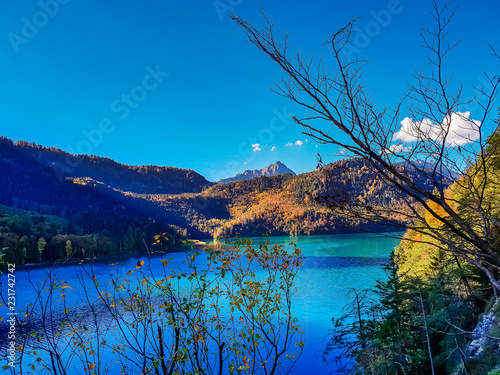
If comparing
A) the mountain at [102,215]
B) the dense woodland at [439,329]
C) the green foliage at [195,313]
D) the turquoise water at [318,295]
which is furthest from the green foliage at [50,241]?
the green foliage at [195,313]

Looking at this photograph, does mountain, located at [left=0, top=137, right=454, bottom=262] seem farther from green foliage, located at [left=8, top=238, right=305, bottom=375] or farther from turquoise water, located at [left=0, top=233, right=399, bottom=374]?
green foliage, located at [left=8, top=238, right=305, bottom=375]

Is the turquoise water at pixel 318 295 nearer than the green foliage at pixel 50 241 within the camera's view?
Yes

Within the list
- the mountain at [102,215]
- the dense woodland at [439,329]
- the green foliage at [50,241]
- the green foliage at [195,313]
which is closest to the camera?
the green foliage at [195,313]

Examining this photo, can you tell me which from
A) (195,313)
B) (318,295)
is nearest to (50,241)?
(318,295)

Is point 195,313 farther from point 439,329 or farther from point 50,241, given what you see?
point 50,241

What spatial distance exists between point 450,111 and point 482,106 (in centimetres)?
16

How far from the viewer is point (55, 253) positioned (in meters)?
44.2

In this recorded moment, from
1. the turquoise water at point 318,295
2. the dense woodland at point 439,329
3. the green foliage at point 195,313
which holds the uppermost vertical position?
the green foliage at point 195,313

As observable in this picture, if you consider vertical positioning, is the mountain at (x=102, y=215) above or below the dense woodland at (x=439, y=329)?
above

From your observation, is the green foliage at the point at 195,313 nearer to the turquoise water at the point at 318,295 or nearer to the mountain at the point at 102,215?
the turquoise water at the point at 318,295

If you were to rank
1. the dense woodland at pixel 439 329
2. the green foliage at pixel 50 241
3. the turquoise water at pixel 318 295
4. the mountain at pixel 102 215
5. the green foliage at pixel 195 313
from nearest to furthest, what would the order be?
the green foliage at pixel 195 313, the dense woodland at pixel 439 329, the turquoise water at pixel 318 295, the green foliage at pixel 50 241, the mountain at pixel 102 215

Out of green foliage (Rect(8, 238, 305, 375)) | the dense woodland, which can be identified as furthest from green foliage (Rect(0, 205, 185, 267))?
green foliage (Rect(8, 238, 305, 375))

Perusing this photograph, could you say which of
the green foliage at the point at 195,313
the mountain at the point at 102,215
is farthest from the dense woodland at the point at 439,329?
the mountain at the point at 102,215

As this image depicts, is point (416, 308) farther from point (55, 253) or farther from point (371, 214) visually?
point (55, 253)
